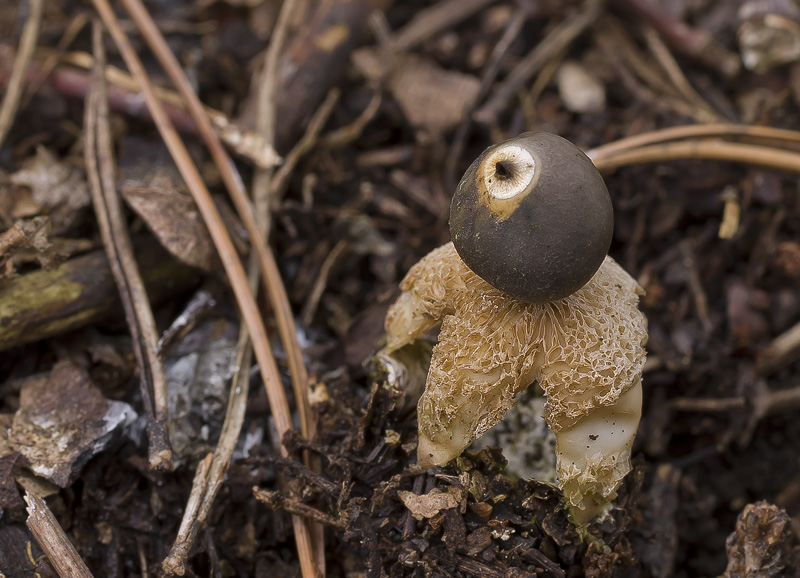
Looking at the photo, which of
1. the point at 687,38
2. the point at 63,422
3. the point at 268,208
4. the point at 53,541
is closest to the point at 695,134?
the point at 687,38

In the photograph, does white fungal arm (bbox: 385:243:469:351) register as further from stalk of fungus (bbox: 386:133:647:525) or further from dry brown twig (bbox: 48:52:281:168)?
dry brown twig (bbox: 48:52:281:168)

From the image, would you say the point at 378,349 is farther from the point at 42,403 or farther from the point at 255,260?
the point at 42,403

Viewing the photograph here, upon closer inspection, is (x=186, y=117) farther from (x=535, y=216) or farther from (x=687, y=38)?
(x=687, y=38)

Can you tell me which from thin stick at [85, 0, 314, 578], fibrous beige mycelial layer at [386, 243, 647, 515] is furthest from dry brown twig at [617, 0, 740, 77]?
thin stick at [85, 0, 314, 578]

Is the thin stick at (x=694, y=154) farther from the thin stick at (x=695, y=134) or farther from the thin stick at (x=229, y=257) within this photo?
the thin stick at (x=229, y=257)

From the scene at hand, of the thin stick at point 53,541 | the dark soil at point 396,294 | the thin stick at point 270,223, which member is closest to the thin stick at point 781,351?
the dark soil at point 396,294

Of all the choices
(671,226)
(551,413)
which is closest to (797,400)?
(671,226)

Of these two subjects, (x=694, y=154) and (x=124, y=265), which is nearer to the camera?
(x=124, y=265)
